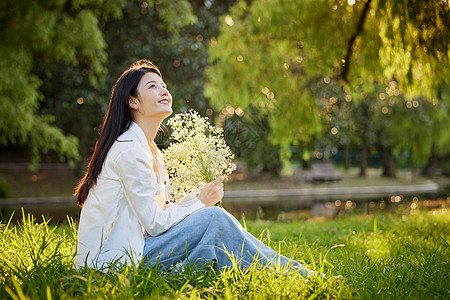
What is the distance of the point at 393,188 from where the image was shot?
1831 centimetres

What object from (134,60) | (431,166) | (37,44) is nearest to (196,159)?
(37,44)

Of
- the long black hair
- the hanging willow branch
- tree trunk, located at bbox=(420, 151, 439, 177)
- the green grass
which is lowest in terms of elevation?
tree trunk, located at bbox=(420, 151, 439, 177)

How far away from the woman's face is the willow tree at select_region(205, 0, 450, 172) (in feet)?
13.4

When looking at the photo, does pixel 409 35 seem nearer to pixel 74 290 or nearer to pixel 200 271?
pixel 200 271

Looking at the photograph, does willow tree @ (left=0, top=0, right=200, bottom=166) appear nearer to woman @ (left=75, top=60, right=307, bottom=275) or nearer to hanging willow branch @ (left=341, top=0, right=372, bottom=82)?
hanging willow branch @ (left=341, top=0, right=372, bottom=82)

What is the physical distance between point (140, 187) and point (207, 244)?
1.85 ft

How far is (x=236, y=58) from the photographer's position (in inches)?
Answer: 389

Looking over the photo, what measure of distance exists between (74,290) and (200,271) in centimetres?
75

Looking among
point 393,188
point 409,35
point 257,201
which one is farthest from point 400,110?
point 409,35

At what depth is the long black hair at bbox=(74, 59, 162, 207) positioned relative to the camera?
2.90 m

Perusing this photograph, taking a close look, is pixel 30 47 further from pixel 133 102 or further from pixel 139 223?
pixel 139 223

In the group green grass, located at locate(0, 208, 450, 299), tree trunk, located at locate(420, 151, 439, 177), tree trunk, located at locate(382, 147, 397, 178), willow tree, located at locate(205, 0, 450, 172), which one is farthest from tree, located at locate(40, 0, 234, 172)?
tree trunk, located at locate(420, 151, 439, 177)

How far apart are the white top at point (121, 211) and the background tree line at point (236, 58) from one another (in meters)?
4.61

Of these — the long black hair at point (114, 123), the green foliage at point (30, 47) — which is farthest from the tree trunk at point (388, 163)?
the long black hair at point (114, 123)
